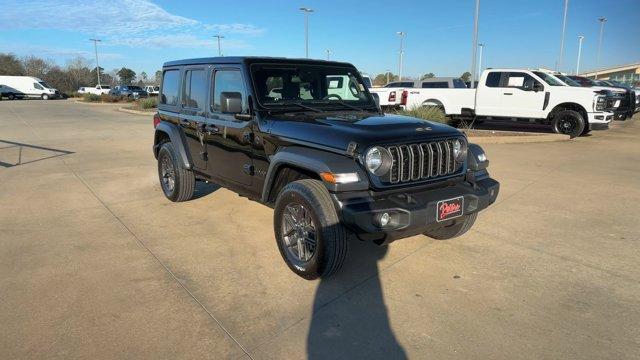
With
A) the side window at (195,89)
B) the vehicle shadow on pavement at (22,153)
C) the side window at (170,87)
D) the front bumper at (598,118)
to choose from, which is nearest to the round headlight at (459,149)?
the side window at (195,89)

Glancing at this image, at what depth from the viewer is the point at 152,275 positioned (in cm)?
389

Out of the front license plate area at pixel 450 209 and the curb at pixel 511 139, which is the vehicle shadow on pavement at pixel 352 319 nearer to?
the front license plate area at pixel 450 209

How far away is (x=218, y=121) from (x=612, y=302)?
396 cm

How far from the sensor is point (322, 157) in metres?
3.53

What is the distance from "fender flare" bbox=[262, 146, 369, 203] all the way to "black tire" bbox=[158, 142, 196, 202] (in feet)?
7.35

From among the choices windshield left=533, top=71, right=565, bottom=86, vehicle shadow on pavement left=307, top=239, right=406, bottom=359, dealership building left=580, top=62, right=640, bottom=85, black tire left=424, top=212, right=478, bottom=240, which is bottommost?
vehicle shadow on pavement left=307, top=239, right=406, bottom=359

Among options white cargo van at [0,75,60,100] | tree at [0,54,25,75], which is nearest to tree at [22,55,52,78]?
tree at [0,54,25,75]

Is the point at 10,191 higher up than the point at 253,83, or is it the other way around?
the point at 253,83

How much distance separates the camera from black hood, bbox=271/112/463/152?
3508mm

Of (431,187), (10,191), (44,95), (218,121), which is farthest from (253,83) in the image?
(44,95)

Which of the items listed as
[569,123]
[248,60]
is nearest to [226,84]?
[248,60]

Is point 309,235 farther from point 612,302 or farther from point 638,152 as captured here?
point 638,152

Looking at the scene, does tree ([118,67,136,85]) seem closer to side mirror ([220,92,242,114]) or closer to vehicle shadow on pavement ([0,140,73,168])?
vehicle shadow on pavement ([0,140,73,168])

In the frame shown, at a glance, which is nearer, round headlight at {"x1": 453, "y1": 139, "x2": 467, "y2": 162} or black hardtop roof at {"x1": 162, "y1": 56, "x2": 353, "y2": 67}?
round headlight at {"x1": 453, "y1": 139, "x2": 467, "y2": 162}
